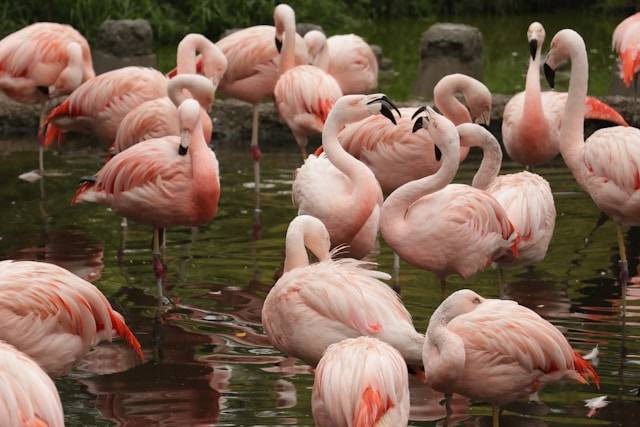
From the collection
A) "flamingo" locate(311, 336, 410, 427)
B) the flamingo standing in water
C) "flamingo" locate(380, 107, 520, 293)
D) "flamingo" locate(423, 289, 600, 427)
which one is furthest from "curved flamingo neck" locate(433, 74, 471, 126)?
the flamingo standing in water

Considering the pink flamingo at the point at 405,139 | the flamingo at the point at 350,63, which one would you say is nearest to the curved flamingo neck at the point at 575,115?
the pink flamingo at the point at 405,139

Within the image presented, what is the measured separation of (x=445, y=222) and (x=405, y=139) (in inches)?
53.2

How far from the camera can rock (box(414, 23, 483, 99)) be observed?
11.8m

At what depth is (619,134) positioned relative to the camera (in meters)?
6.50

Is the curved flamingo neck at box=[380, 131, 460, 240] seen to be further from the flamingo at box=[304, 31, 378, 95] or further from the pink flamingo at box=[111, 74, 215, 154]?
the flamingo at box=[304, 31, 378, 95]

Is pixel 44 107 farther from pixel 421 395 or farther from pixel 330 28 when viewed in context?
pixel 330 28

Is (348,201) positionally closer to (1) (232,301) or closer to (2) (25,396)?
(1) (232,301)

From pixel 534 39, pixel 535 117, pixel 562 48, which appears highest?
pixel 562 48

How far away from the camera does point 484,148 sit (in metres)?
6.52

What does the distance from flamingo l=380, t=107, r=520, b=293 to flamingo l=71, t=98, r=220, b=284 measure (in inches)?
44.9

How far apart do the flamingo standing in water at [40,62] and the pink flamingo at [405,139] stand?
2935 millimetres

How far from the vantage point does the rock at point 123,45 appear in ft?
39.5

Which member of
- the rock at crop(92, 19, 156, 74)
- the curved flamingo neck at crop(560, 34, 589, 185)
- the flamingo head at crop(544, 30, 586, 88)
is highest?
the flamingo head at crop(544, 30, 586, 88)

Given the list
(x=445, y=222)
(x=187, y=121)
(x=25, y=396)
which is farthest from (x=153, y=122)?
(x=25, y=396)
